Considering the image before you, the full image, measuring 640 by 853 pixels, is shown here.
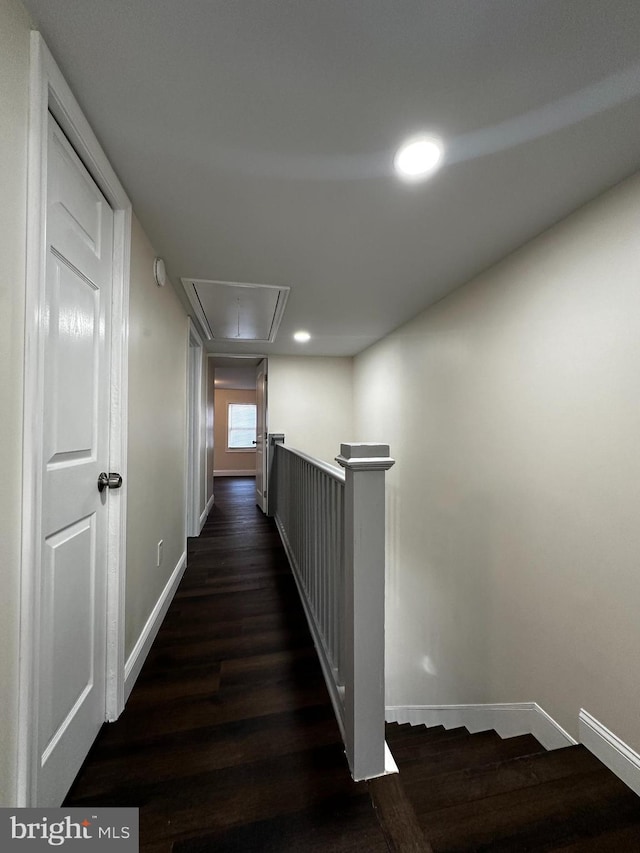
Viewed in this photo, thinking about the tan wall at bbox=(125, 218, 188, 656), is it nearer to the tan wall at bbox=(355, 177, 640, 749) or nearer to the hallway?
the hallway

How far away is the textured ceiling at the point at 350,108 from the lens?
30.2 inches

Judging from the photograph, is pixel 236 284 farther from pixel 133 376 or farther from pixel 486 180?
pixel 486 180

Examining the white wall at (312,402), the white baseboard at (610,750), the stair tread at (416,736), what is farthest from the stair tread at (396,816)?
the white wall at (312,402)

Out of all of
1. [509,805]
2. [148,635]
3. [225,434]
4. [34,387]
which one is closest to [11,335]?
[34,387]

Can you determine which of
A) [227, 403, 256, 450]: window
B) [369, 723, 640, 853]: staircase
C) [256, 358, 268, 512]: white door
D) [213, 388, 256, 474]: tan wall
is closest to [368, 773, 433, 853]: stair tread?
[369, 723, 640, 853]: staircase

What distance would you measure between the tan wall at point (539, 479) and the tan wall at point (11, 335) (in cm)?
194

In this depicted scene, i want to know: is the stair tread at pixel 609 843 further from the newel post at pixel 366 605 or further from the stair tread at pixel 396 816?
the newel post at pixel 366 605

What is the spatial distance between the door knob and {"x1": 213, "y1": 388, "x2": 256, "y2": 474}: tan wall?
686 cm

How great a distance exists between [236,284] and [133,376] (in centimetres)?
107

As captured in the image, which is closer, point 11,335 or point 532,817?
point 11,335

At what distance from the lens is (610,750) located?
125cm

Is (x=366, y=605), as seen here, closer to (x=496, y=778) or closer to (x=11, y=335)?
(x=496, y=778)

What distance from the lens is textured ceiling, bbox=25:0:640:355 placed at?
768mm

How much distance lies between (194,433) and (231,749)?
2.61m
